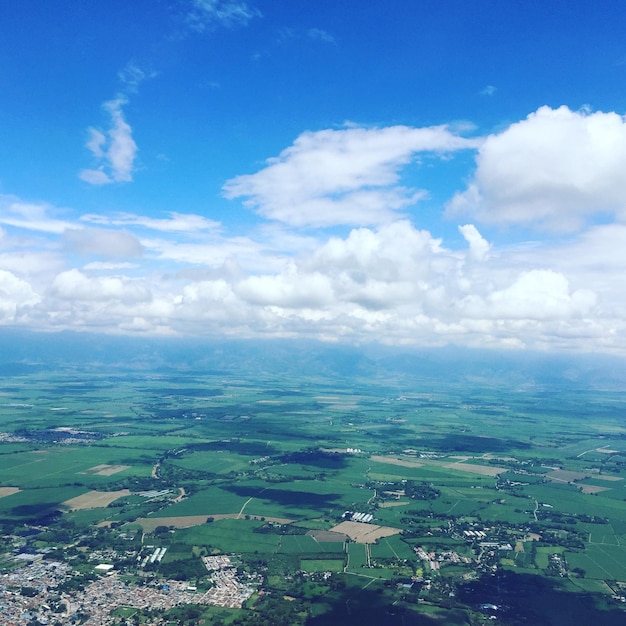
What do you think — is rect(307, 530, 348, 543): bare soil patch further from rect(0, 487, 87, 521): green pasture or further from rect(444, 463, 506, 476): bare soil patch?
rect(444, 463, 506, 476): bare soil patch

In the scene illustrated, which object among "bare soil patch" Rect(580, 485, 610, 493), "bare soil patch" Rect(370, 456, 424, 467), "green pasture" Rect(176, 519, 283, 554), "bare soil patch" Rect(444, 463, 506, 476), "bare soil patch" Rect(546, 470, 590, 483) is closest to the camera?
"green pasture" Rect(176, 519, 283, 554)

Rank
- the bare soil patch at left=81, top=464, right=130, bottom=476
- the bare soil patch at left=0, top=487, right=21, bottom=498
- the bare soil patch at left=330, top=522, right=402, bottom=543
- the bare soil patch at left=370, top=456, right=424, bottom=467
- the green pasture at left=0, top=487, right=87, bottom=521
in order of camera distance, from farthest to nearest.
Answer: the bare soil patch at left=370, top=456, right=424, bottom=467, the bare soil patch at left=81, top=464, right=130, bottom=476, the bare soil patch at left=0, top=487, right=21, bottom=498, the green pasture at left=0, top=487, right=87, bottom=521, the bare soil patch at left=330, top=522, right=402, bottom=543

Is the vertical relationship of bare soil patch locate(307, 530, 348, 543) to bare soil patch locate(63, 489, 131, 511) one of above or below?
above

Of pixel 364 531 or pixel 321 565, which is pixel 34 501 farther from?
pixel 364 531

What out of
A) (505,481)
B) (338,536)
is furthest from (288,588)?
(505,481)

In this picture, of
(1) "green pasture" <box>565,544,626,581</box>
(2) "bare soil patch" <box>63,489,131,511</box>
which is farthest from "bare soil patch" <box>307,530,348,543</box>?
(2) "bare soil patch" <box>63,489,131,511</box>

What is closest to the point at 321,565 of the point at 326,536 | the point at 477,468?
the point at 326,536
